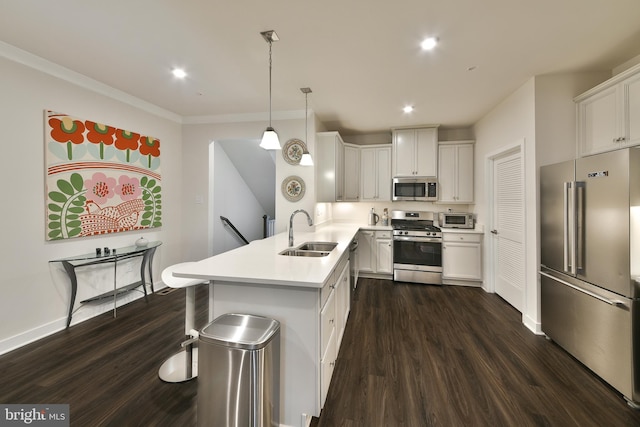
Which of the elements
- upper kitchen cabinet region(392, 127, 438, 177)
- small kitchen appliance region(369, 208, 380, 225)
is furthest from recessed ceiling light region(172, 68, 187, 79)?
small kitchen appliance region(369, 208, 380, 225)

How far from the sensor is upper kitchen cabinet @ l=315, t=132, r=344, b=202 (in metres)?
3.93

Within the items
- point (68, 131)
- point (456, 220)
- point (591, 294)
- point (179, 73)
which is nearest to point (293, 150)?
point (179, 73)

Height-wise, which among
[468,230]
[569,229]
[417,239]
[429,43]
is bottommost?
[417,239]

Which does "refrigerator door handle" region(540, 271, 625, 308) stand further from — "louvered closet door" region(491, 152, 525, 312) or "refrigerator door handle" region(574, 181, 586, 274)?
"louvered closet door" region(491, 152, 525, 312)

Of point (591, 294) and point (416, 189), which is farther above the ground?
point (416, 189)

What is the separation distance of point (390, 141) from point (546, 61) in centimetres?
264

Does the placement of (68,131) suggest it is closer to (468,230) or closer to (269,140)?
(269,140)

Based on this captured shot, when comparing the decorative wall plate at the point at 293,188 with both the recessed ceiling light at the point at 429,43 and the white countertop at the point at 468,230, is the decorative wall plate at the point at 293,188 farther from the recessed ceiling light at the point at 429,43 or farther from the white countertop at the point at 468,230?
the white countertop at the point at 468,230

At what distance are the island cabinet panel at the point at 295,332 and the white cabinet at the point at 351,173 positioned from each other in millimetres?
3241

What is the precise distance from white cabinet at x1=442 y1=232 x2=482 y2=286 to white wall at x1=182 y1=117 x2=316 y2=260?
2.34 meters

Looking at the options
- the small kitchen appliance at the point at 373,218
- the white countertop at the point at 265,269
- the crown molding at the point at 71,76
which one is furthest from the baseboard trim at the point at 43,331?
the small kitchen appliance at the point at 373,218

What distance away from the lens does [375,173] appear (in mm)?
4727

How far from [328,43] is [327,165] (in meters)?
2.01

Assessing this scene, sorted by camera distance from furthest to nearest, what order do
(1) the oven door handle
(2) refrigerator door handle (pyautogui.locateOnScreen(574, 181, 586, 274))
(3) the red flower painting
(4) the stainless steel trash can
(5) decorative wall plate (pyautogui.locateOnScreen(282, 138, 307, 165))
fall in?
(1) the oven door handle → (5) decorative wall plate (pyautogui.locateOnScreen(282, 138, 307, 165)) → (3) the red flower painting → (2) refrigerator door handle (pyautogui.locateOnScreen(574, 181, 586, 274)) → (4) the stainless steel trash can
